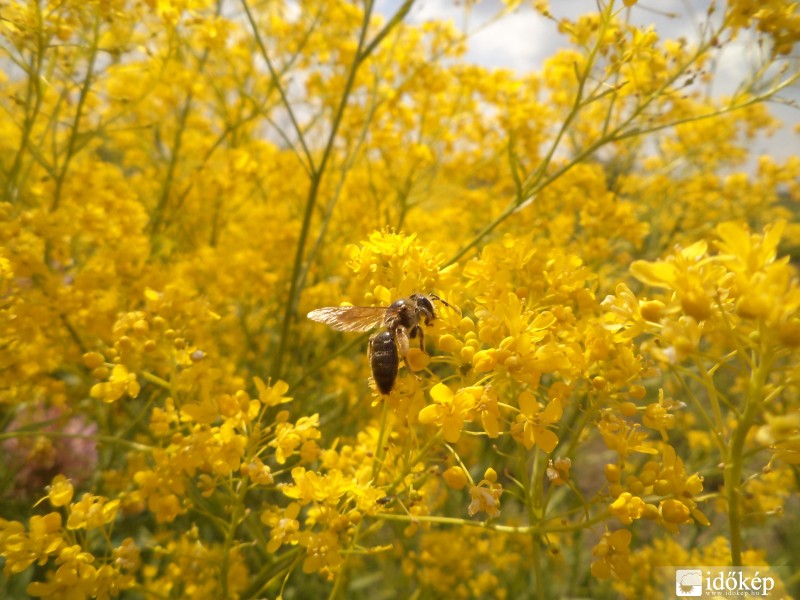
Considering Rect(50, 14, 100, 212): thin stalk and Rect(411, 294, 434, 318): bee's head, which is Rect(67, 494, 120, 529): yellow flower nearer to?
Rect(411, 294, 434, 318): bee's head

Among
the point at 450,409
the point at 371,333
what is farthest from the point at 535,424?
the point at 371,333

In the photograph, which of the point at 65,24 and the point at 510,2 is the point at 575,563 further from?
the point at 65,24

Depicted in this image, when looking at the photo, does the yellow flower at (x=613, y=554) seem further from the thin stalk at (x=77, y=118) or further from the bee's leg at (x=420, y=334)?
the thin stalk at (x=77, y=118)

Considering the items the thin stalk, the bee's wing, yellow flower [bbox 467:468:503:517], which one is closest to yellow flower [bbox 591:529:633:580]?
yellow flower [bbox 467:468:503:517]

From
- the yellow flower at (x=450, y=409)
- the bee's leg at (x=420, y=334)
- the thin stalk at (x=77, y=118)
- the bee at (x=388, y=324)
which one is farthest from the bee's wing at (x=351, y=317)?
the thin stalk at (x=77, y=118)

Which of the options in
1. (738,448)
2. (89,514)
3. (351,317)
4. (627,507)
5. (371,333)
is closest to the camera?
(738,448)

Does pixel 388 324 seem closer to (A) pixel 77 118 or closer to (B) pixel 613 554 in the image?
(B) pixel 613 554

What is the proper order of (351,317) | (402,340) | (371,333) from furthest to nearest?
(371,333), (351,317), (402,340)

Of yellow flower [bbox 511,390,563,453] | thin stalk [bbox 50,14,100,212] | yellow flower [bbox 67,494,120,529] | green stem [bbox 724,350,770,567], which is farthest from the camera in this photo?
thin stalk [bbox 50,14,100,212]

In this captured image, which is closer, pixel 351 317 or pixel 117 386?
pixel 117 386
